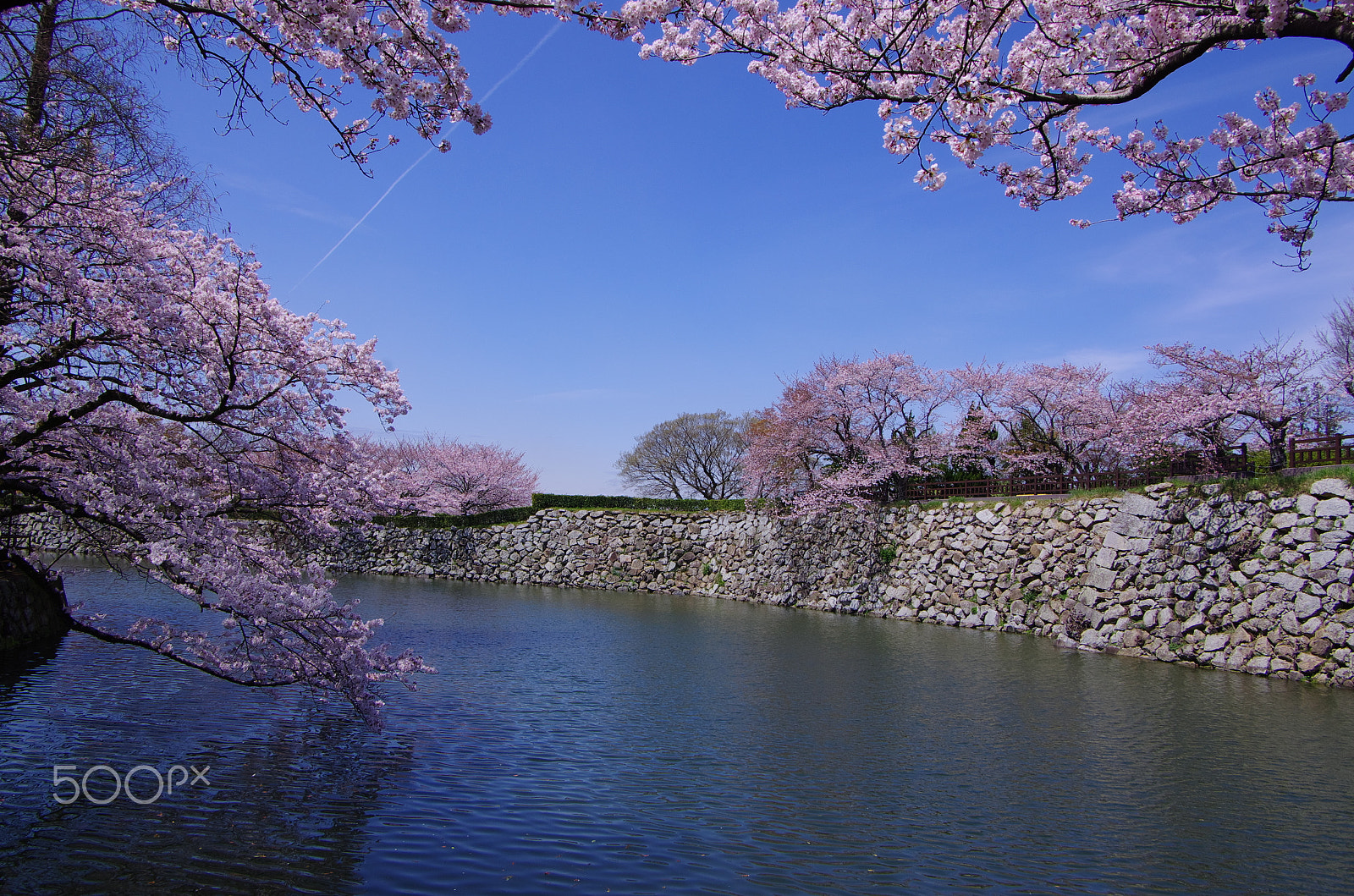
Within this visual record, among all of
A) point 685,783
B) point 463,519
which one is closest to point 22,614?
point 685,783

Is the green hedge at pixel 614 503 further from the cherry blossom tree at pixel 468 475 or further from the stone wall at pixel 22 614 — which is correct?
the stone wall at pixel 22 614

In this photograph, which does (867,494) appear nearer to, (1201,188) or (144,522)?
(1201,188)

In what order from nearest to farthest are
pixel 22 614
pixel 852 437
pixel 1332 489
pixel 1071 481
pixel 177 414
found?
pixel 177 414 → pixel 22 614 → pixel 1332 489 → pixel 1071 481 → pixel 852 437

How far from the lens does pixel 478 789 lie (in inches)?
245

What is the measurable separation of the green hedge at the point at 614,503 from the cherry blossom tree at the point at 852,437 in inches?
199

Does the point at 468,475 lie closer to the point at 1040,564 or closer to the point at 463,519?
the point at 463,519

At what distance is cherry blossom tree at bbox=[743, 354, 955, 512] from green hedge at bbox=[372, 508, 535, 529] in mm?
12027

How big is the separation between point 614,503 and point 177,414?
24.5m

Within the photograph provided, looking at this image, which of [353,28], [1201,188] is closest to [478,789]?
[353,28]

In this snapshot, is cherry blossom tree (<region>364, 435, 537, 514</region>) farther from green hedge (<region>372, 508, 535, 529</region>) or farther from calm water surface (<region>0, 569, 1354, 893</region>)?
calm water surface (<region>0, 569, 1354, 893</region>)

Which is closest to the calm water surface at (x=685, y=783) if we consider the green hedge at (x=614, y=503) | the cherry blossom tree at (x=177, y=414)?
the cherry blossom tree at (x=177, y=414)

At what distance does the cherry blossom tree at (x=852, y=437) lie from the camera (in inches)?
881

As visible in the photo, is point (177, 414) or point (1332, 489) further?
point (1332, 489)

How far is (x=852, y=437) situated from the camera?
77.0ft
